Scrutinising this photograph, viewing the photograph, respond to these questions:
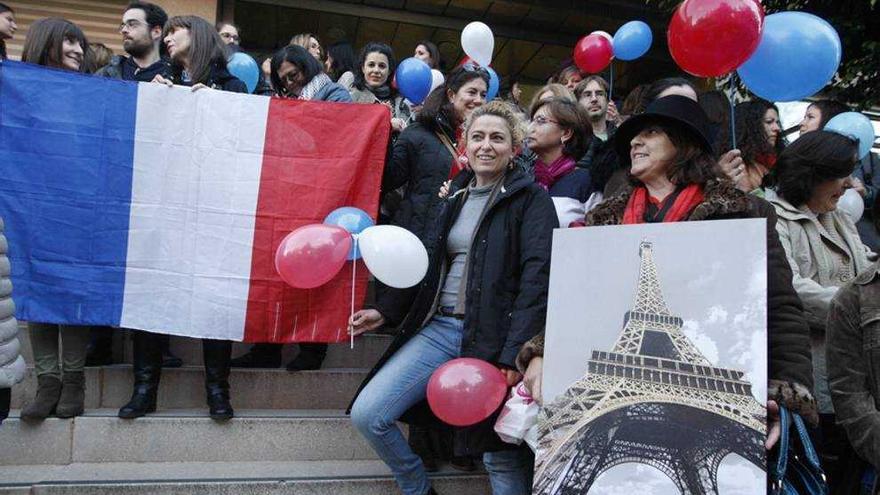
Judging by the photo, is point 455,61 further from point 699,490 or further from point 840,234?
point 699,490

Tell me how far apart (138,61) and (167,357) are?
1996 mm

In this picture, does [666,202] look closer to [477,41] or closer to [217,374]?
[217,374]

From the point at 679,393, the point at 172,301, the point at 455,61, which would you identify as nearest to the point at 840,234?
the point at 679,393

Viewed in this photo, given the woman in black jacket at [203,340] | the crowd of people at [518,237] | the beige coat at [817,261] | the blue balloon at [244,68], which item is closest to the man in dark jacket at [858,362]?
the crowd of people at [518,237]

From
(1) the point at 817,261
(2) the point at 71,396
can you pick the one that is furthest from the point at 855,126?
(2) the point at 71,396

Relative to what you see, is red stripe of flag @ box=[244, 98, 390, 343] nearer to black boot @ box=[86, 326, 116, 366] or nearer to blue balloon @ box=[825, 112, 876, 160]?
black boot @ box=[86, 326, 116, 366]

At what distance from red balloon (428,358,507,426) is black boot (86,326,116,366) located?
2.41m

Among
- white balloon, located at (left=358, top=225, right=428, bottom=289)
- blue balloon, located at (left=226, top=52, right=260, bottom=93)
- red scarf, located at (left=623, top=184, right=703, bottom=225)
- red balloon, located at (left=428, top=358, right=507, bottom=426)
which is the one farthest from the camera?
blue balloon, located at (left=226, top=52, right=260, bottom=93)

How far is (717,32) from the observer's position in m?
2.36

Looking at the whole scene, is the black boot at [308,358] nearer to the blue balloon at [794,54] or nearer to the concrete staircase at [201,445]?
the concrete staircase at [201,445]

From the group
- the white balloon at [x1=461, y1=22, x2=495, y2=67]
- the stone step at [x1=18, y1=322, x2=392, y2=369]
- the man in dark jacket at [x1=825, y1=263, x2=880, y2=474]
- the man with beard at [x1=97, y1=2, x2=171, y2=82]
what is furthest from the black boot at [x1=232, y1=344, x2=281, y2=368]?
the man in dark jacket at [x1=825, y1=263, x2=880, y2=474]

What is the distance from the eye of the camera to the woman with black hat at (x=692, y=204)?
1.87 meters

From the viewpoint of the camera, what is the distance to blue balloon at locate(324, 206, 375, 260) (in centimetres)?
344

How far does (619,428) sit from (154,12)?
4067mm
